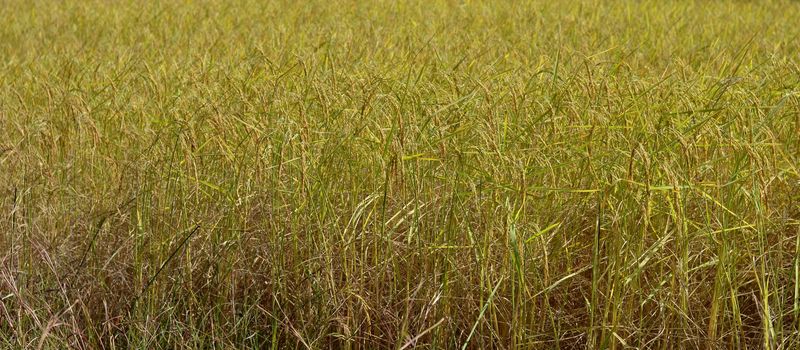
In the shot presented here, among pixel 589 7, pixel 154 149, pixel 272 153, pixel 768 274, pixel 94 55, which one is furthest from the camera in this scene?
pixel 589 7

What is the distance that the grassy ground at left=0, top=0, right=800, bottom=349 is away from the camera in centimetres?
202

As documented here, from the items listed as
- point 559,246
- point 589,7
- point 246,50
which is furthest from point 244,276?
point 589,7

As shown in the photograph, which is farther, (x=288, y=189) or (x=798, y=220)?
(x=288, y=189)

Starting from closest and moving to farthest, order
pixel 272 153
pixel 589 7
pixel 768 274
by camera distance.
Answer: pixel 768 274
pixel 272 153
pixel 589 7

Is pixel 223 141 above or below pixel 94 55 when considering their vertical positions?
above

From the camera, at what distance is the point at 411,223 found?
6.94 ft

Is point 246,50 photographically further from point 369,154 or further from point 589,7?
point 589,7

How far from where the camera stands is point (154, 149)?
2.53 m

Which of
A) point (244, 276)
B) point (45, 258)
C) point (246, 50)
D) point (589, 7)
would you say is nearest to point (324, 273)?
point (244, 276)

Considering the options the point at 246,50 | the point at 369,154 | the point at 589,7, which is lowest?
the point at 589,7

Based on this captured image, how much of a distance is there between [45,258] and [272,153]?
1.70 ft

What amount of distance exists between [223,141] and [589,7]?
12.0 feet

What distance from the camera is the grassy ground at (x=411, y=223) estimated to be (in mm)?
2023

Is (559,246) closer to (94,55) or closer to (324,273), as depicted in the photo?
(324,273)
